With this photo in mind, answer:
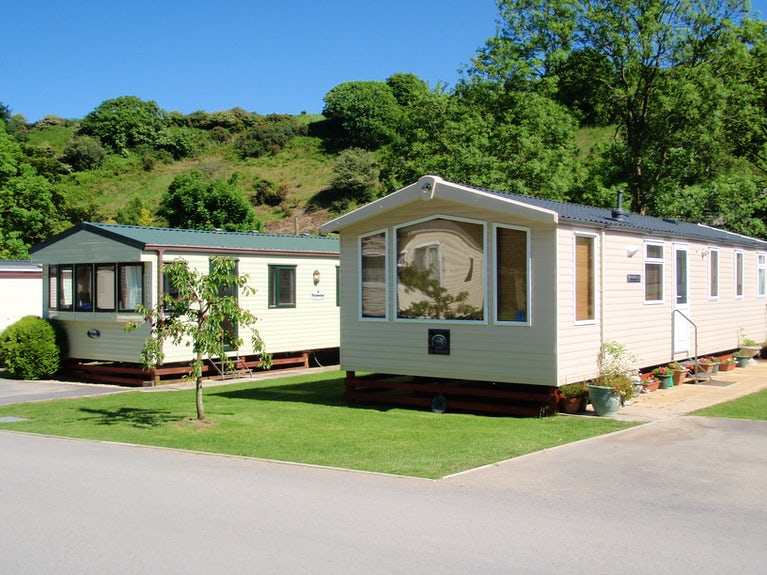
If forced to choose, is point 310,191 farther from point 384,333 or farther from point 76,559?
point 76,559

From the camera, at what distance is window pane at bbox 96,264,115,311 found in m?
18.1

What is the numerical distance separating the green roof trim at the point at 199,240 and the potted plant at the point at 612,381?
954cm

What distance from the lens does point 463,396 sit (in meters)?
13.4

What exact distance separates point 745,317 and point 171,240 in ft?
44.2

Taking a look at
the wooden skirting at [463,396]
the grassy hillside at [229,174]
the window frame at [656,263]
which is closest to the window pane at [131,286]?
the wooden skirting at [463,396]

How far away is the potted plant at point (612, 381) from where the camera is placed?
11570mm

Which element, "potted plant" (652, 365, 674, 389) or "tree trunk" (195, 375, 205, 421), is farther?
"potted plant" (652, 365, 674, 389)

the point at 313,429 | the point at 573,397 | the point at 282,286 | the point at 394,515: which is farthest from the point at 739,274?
the point at 394,515

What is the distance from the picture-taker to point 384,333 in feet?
44.6

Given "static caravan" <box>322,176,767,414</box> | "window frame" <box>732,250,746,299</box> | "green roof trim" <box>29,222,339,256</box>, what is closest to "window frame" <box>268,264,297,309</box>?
"green roof trim" <box>29,222,339,256</box>

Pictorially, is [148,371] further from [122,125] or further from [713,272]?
[122,125]

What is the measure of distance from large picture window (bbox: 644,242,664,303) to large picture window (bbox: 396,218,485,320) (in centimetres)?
362

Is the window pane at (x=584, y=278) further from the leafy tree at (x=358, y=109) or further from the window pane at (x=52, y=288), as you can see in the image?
the leafy tree at (x=358, y=109)

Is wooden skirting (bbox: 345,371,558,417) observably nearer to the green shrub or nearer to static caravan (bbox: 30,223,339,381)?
static caravan (bbox: 30,223,339,381)
